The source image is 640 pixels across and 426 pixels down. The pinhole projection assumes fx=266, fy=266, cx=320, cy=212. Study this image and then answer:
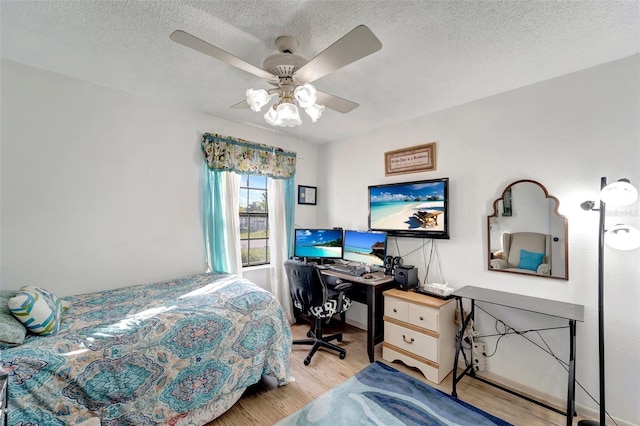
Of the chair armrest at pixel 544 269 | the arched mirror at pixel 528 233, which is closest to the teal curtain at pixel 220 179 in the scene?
the arched mirror at pixel 528 233

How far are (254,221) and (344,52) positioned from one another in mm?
2516

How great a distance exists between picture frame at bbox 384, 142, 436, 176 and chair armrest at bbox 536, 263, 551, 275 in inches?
49.0

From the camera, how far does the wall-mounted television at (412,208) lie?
265cm

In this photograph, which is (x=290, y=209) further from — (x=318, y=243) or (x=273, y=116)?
(x=273, y=116)

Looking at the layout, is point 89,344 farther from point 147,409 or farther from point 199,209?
point 199,209

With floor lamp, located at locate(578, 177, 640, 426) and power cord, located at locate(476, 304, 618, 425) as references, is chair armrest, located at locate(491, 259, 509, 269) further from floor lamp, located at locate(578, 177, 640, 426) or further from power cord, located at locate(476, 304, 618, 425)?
floor lamp, located at locate(578, 177, 640, 426)

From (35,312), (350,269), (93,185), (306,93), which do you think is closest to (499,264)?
(350,269)

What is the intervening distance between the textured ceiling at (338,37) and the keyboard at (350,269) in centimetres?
178

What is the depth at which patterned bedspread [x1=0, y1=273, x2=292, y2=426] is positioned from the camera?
127cm

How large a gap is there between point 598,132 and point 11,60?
428cm

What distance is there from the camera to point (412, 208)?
2.87 meters

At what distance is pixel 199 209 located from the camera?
9.40 ft

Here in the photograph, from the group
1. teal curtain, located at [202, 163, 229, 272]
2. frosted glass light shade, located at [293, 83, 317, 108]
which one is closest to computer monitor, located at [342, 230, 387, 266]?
teal curtain, located at [202, 163, 229, 272]

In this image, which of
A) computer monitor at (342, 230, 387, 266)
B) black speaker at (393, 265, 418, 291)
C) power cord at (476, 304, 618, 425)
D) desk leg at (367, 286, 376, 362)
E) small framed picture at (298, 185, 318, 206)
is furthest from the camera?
small framed picture at (298, 185, 318, 206)
